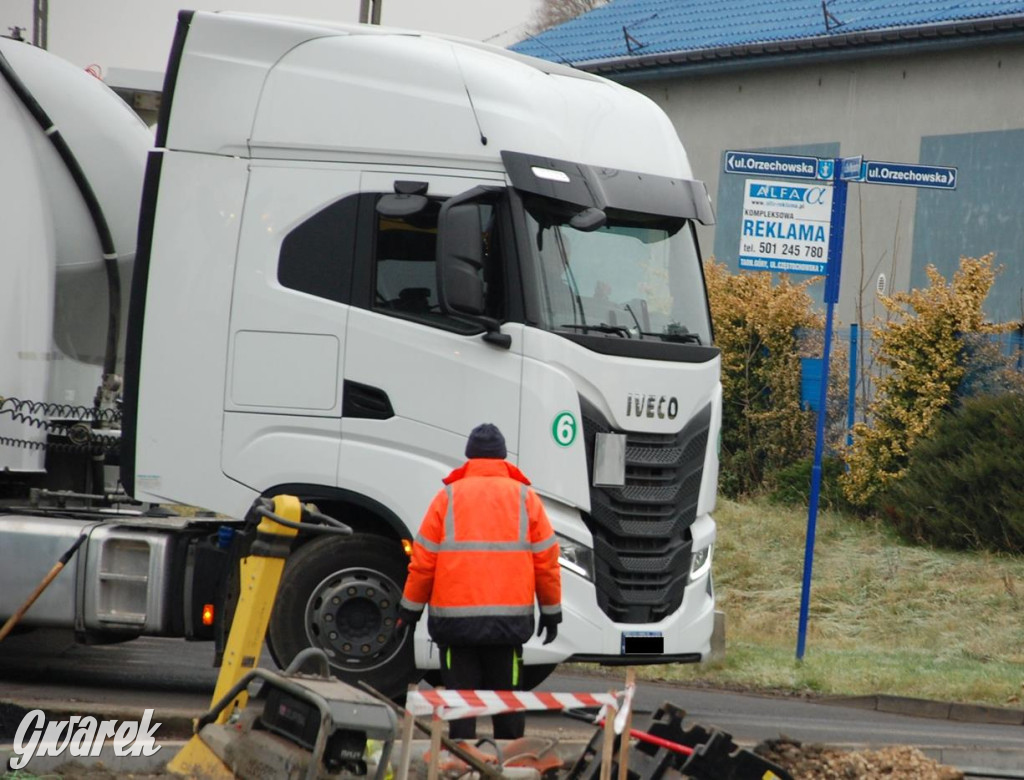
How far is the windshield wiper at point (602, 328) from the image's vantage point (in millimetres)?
9219

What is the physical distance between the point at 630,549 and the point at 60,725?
3123mm

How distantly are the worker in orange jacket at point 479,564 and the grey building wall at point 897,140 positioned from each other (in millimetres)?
17116

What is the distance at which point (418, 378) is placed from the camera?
919 cm

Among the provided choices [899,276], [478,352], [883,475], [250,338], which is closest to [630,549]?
[478,352]

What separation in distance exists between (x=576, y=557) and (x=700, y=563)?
1.02 m

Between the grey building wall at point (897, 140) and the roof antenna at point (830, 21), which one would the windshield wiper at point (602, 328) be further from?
the roof antenna at point (830, 21)

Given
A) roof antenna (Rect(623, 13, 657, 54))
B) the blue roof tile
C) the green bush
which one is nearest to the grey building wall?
the blue roof tile

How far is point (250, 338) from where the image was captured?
9.34m

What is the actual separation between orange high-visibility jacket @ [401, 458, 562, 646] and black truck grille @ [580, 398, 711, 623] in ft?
4.59

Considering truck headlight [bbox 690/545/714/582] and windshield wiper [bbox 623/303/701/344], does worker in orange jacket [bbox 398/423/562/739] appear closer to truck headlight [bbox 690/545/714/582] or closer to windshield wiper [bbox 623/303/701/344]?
windshield wiper [bbox 623/303/701/344]

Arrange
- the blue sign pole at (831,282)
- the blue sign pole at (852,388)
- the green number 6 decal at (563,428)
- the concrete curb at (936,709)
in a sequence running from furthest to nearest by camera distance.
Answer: the blue sign pole at (852,388), the blue sign pole at (831,282), the concrete curb at (936,709), the green number 6 decal at (563,428)

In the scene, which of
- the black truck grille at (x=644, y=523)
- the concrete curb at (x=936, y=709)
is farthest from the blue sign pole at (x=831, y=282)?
the black truck grille at (x=644, y=523)

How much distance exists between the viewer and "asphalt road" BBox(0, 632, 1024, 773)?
371 inches

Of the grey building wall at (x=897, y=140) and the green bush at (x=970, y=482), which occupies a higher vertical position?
the grey building wall at (x=897, y=140)
